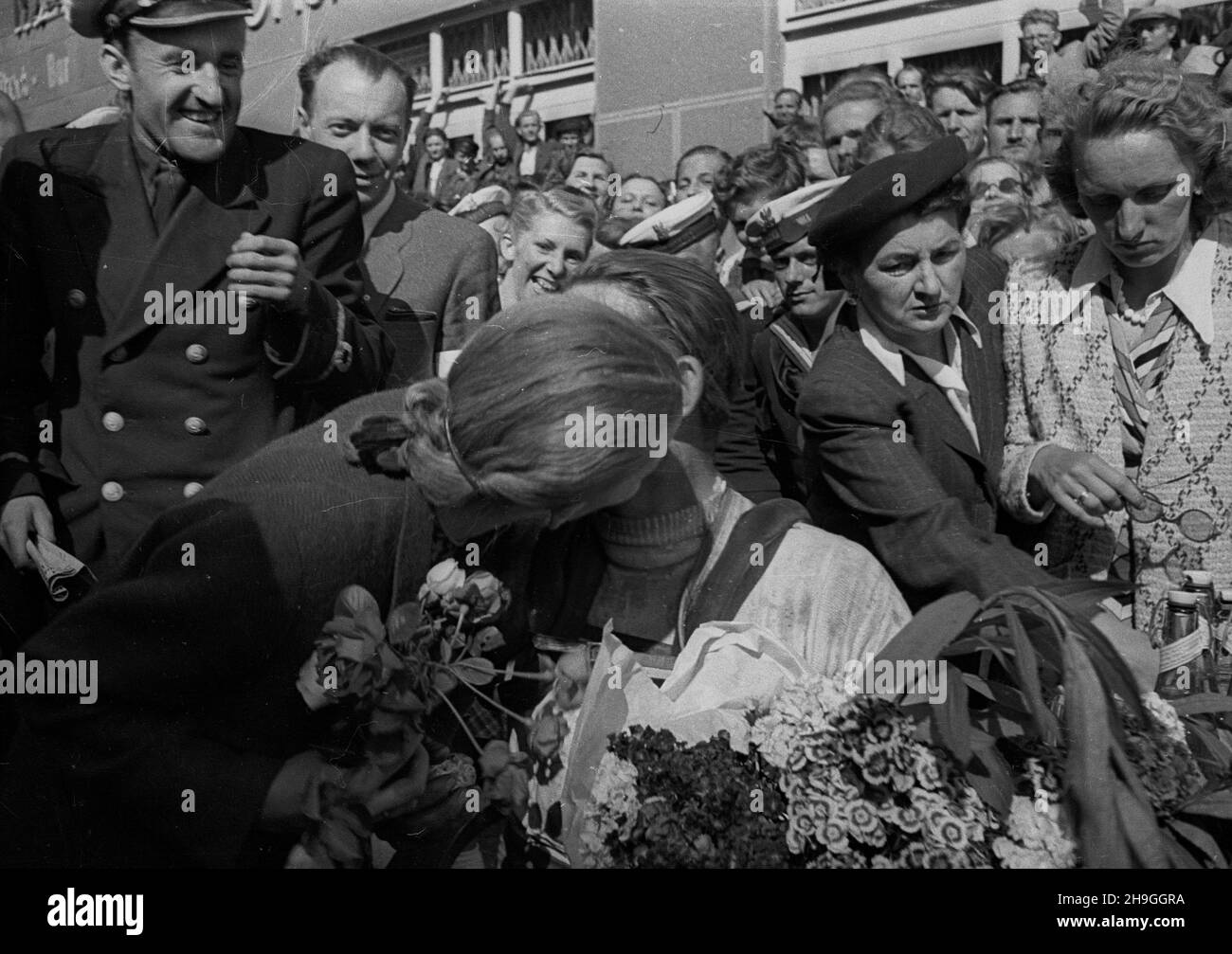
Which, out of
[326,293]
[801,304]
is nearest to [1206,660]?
[801,304]

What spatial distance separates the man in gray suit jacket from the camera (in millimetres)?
2676

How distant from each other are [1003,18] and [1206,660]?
50.6 inches

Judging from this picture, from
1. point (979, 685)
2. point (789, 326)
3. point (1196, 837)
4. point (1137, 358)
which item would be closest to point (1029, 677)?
point (979, 685)

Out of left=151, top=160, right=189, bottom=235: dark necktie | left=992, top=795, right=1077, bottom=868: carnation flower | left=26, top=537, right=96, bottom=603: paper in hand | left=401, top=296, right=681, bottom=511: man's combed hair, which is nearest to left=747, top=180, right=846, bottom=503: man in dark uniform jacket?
left=401, top=296, right=681, bottom=511: man's combed hair

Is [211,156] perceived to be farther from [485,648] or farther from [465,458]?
[485,648]

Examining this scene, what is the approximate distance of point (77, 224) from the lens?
2.64 metres

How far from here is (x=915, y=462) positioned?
2.59m

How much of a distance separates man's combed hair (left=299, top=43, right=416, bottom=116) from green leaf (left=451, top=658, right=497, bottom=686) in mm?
1098

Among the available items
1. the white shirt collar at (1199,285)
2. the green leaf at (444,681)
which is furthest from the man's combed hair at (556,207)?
the white shirt collar at (1199,285)

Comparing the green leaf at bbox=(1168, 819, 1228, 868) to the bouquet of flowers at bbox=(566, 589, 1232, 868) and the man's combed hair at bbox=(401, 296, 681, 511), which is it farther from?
the man's combed hair at bbox=(401, 296, 681, 511)

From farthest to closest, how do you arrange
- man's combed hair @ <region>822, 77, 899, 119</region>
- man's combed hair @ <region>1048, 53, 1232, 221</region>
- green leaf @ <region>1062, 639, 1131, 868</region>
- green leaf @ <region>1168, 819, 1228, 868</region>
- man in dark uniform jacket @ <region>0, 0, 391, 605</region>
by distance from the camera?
man's combed hair @ <region>822, 77, 899, 119</region> → man in dark uniform jacket @ <region>0, 0, 391, 605</region> → man's combed hair @ <region>1048, 53, 1232, 221</region> → green leaf @ <region>1168, 819, 1228, 868</region> → green leaf @ <region>1062, 639, 1131, 868</region>

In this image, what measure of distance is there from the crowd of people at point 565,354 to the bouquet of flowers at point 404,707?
0.05 meters

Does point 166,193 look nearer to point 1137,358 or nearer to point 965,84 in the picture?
point 965,84

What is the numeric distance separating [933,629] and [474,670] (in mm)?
851
